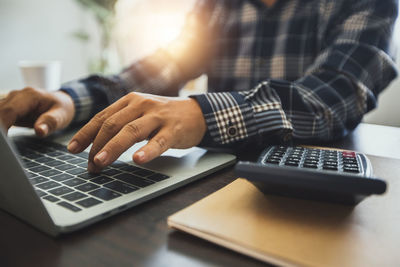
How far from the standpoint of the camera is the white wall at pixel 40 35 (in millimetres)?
2074

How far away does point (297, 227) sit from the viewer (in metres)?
0.24

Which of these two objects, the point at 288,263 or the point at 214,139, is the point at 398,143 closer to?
the point at 214,139

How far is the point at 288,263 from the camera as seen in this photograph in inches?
7.9

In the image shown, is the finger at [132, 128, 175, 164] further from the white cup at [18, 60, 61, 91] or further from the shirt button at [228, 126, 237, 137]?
the white cup at [18, 60, 61, 91]

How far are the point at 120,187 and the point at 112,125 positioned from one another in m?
0.12

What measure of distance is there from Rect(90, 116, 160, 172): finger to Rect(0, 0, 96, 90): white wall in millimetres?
2143

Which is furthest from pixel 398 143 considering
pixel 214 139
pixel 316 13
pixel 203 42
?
pixel 203 42

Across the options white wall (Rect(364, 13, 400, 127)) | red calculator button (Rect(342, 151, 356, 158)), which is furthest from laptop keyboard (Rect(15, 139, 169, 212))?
white wall (Rect(364, 13, 400, 127))

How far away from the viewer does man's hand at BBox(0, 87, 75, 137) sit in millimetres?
552

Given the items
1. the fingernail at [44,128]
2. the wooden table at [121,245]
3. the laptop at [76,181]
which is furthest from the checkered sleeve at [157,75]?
the wooden table at [121,245]

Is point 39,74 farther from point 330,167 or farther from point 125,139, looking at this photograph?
point 330,167

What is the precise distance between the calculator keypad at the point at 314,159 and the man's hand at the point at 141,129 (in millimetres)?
129

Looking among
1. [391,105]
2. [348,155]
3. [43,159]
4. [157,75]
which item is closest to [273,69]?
[157,75]

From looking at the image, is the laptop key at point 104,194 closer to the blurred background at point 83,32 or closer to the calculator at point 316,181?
the calculator at point 316,181
